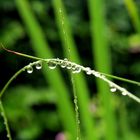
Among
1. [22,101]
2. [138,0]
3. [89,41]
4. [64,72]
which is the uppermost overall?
[138,0]

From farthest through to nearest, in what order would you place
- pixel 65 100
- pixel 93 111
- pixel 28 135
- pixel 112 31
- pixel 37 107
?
1. pixel 112 31
2. pixel 37 107
3. pixel 28 135
4. pixel 93 111
5. pixel 65 100

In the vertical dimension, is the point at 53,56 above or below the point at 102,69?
above

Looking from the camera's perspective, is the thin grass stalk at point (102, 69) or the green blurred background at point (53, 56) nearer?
the thin grass stalk at point (102, 69)

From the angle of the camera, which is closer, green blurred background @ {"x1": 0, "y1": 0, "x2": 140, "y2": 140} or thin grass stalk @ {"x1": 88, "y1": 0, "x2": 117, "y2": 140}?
thin grass stalk @ {"x1": 88, "y1": 0, "x2": 117, "y2": 140}

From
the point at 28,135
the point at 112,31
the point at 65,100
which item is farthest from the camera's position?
the point at 112,31

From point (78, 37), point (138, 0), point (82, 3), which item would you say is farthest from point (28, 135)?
point (138, 0)

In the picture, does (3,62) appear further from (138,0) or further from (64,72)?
(138,0)

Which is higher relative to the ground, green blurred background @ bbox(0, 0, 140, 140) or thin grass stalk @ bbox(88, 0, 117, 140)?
green blurred background @ bbox(0, 0, 140, 140)

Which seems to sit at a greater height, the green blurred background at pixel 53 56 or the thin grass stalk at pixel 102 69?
the green blurred background at pixel 53 56

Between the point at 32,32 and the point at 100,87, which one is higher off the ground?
the point at 32,32

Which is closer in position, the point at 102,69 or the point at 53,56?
the point at 102,69

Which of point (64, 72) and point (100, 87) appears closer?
point (100, 87)
